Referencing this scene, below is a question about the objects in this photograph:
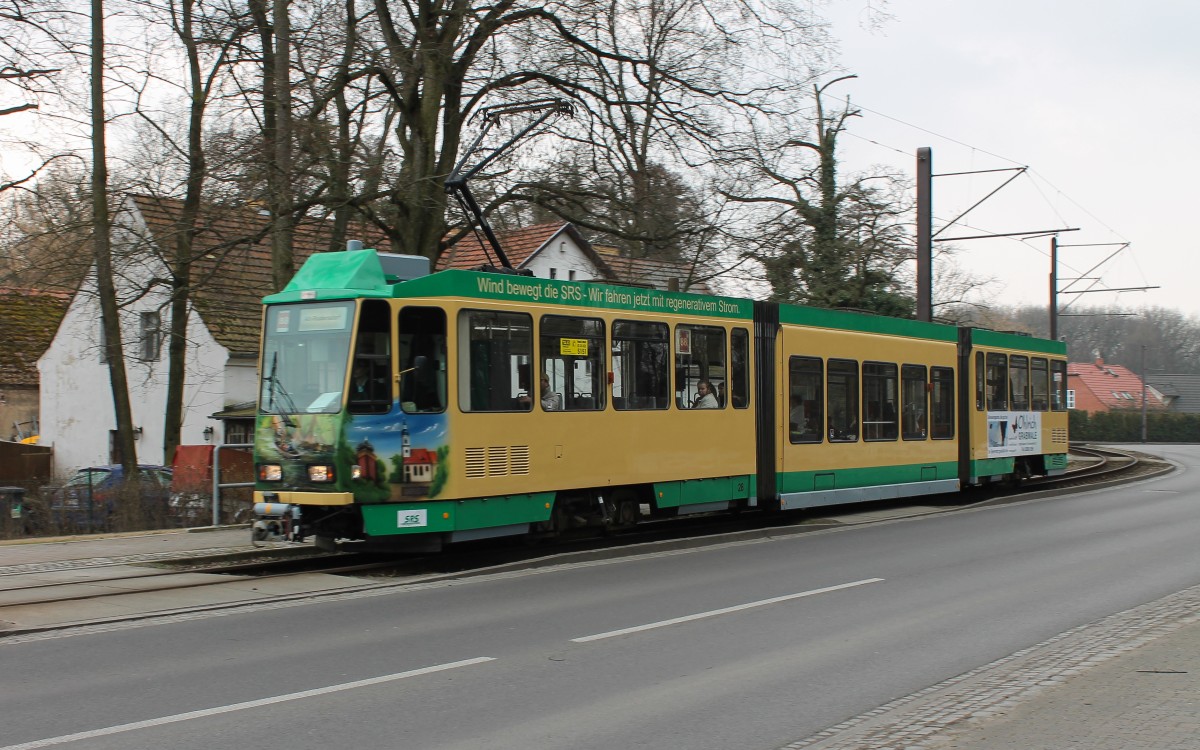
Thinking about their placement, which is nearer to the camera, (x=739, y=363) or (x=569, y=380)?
(x=569, y=380)

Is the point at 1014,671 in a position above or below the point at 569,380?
below

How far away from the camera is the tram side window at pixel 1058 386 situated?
87.4ft

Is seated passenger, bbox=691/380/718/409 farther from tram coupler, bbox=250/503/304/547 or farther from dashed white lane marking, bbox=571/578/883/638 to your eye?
tram coupler, bbox=250/503/304/547

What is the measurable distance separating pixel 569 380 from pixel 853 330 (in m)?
7.14

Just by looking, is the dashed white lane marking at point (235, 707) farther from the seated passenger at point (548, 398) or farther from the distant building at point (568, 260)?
the distant building at point (568, 260)

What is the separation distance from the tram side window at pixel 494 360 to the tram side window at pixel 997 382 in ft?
43.3

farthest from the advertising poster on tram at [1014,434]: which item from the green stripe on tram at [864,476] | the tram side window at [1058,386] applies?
the green stripe on tram at [864,476]

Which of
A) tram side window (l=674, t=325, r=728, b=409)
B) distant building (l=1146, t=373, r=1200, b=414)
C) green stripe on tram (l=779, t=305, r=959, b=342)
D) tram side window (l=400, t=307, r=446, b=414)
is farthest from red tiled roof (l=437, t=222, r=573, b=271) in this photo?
distant building (l=1146, t=373, r=1200, b=414)

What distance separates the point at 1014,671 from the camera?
756 cm

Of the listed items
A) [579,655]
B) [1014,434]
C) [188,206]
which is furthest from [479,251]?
[579,655]

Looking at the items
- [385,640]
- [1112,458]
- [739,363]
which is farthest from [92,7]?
[1112,458]

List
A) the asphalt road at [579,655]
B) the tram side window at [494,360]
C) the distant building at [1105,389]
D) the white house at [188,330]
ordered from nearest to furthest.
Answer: the asphalt road at [579,655] → the tram side window at [494,360] → the white house at [188,330] → the distant building at [1105,389]

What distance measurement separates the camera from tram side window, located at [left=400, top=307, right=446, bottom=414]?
1238 cm

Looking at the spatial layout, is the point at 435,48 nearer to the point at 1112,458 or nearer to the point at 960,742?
the point at 960,742
